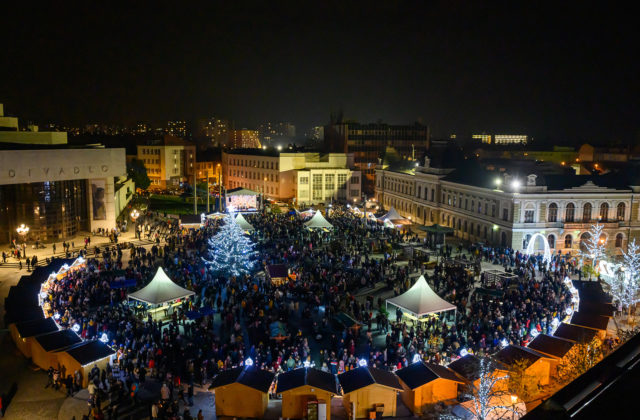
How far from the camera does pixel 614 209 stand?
1670 inches

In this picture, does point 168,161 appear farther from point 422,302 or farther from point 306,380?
point 306,380

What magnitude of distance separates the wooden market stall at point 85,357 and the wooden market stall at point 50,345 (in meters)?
0.38

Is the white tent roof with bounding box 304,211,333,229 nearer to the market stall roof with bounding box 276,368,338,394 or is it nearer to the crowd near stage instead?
the crowd near stage

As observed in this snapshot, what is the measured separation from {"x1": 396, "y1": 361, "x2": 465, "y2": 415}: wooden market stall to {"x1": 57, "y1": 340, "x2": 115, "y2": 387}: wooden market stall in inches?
383

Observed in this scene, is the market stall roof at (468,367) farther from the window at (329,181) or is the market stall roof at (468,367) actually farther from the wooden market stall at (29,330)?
the window at (329,181)

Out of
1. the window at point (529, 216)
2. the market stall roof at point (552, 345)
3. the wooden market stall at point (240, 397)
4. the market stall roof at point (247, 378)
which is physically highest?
the window at point (529, 216)

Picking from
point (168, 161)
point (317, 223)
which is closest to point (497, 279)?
point (317, 223)

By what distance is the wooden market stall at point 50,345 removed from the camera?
17.6m

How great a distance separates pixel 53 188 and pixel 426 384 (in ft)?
119

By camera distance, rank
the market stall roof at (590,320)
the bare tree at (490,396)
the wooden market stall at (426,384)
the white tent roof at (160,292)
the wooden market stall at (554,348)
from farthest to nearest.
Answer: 1. the white tent roof at (160,292)
2. the market stall roof at (590,320)
3. the wooden market stall at (554,348)
4. the wooden market stall at (426,384)
5. the bare tree at (490,396)

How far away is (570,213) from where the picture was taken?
4191 centimetres

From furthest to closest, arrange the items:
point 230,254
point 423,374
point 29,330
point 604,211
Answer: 1. point 604,211
2. point 230,254
3. point 29,330
4. point 423,374

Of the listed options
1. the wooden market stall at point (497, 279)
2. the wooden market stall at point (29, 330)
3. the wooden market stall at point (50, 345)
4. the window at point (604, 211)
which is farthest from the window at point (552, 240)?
the wooden market stall at point (29, 330)

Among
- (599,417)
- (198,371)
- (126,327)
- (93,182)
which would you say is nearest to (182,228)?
(93,182)
